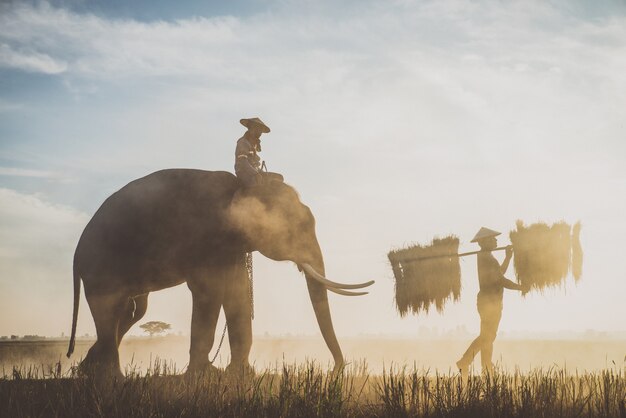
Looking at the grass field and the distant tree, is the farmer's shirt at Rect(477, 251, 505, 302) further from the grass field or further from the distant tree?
the distant tree

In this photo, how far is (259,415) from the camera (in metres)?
5.24

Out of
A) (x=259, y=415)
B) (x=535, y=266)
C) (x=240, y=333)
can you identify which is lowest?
(x=259, y=415)

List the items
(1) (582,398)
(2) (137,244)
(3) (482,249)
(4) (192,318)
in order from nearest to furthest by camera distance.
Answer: (1) (582,398), (4) (192,318), (2) (137,244), (3) (482,249)

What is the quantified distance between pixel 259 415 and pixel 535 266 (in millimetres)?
6939

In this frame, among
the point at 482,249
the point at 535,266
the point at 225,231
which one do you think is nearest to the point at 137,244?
the point at 225,231

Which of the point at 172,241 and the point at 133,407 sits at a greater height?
the point at 172,241

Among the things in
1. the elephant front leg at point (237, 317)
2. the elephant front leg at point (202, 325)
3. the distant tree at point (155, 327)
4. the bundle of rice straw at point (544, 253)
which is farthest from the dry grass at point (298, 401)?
the distant tree at point (155, 327)

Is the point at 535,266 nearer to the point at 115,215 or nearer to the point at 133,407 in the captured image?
the point at 115,215

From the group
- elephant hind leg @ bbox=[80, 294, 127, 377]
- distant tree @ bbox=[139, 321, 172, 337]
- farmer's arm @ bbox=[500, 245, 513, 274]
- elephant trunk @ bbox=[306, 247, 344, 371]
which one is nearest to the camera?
elephant trunk @ bbox=[306, 247, 344, 371]

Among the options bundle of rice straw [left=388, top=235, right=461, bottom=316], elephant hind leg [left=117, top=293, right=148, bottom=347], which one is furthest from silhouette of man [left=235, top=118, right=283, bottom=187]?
bundle of rice straw [left=388, top=235, right=461, bottom=316]

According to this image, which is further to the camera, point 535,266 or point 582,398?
point 535,266

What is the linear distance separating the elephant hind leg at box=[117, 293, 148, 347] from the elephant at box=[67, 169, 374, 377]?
3.28ft

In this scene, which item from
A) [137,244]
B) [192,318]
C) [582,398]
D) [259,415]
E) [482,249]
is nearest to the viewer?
[259,415]

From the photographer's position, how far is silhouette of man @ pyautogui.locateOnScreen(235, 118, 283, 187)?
29.6 ft
